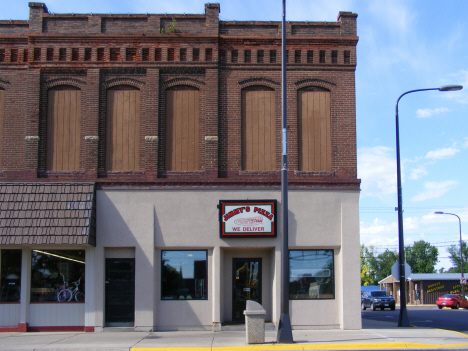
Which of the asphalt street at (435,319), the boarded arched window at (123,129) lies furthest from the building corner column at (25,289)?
the asphalt street at (435,319)

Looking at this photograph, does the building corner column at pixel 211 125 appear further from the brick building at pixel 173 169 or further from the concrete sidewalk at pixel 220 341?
the concrete sidewalk at pixel 220 341

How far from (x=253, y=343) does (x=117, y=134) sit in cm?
810

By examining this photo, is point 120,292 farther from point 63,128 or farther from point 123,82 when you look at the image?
point 123,82

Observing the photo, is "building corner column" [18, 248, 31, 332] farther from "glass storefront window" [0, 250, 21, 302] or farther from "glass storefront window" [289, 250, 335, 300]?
"glass storefront window" [289, 250, 335, 300]

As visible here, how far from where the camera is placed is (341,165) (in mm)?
16859

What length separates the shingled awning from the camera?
1531 centimetres

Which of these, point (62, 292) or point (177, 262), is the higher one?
point (177, 262)

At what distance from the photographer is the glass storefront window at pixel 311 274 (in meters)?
16.5

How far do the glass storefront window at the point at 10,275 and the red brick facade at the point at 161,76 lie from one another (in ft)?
7.89

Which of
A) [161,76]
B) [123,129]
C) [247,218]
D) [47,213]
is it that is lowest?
[247,218]

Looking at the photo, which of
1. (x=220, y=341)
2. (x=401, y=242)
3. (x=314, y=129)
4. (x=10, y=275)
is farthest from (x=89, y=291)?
(x=401, y=242)

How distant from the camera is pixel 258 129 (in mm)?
17125

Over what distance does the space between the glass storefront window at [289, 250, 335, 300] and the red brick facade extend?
2.27m

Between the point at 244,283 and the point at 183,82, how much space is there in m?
6.90
